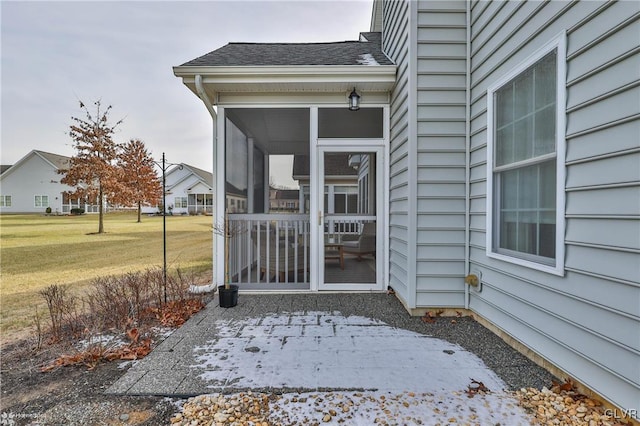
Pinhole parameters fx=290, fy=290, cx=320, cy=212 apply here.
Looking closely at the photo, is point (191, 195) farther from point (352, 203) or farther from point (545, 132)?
point (545, 132)

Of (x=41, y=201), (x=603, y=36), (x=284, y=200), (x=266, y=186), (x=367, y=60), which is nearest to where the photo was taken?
(x=603, y=36)

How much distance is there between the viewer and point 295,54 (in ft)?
14.0

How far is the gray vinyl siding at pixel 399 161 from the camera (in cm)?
325

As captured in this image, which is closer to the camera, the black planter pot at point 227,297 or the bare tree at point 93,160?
the black planter pot at point 227,297

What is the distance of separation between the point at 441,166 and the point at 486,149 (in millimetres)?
465

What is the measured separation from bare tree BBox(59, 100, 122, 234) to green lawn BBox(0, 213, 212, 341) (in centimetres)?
168

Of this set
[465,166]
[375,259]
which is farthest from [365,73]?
[375,259]

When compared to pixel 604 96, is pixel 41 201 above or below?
below

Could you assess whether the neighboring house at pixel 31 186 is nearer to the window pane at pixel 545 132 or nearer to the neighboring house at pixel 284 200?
the neighboring house at pixel 284 200

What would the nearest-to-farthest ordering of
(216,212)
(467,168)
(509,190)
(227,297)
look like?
(509,190), (467,168), (227,297), (216,212)

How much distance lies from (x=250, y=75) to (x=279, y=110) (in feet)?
1.97

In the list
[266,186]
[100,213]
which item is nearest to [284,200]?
[266,186]

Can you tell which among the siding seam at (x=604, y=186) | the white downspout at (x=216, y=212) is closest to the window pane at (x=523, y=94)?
the siding seam at (x=604, y=186)

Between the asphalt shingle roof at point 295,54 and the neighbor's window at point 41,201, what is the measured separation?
22.2 meters
